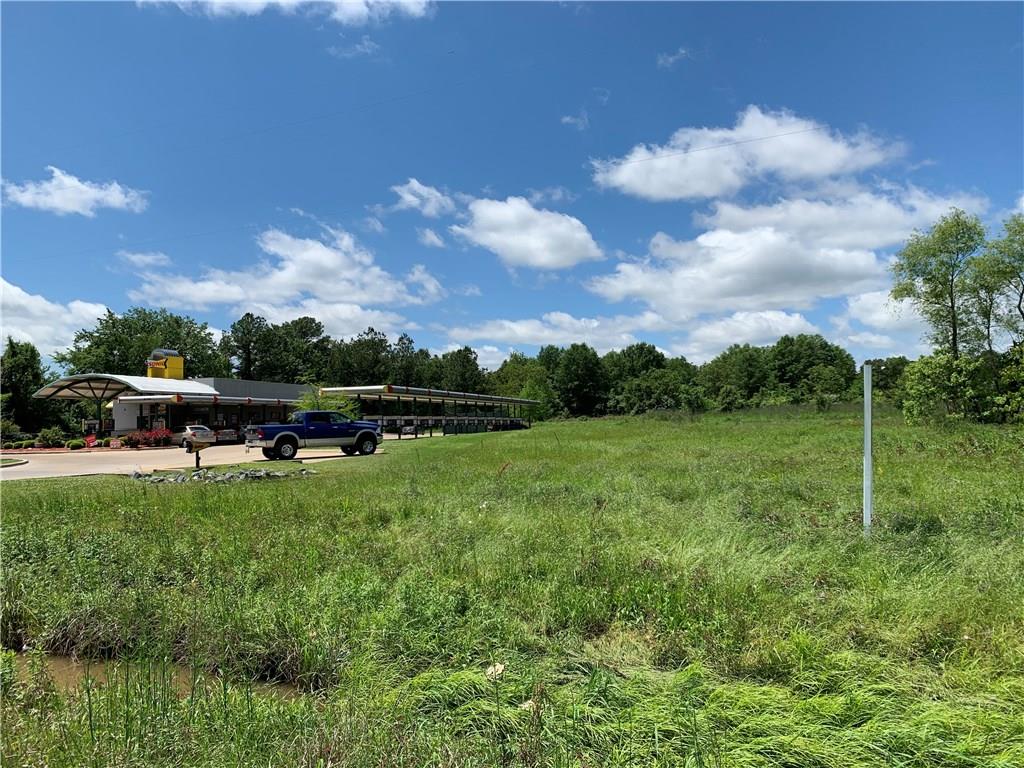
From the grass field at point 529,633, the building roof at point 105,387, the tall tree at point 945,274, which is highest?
the tall tree at point 945,274

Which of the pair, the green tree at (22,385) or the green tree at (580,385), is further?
the green tree at (580,385)

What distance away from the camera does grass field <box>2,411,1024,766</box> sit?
7.89ft

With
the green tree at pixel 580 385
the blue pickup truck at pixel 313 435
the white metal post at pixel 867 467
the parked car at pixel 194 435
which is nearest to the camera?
the white metal post at pixel 867 467

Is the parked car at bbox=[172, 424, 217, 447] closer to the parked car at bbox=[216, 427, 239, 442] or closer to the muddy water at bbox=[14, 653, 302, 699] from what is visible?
the parked car at bbox=[216, 427, 239, 442]

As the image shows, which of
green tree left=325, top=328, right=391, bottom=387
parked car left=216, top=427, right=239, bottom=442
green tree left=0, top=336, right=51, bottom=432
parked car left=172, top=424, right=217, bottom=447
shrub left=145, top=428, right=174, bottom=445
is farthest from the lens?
green tree left=325, top=328, right=391, bottom=387

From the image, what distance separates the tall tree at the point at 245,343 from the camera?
275 feet

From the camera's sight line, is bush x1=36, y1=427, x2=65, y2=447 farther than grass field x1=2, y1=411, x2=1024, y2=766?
Yes

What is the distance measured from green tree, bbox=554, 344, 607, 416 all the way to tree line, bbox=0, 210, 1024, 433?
0.22m

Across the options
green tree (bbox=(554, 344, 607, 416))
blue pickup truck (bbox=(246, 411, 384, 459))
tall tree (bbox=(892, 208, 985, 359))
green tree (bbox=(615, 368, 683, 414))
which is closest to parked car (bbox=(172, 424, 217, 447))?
blue pickup truck (bbox=(246, 411, 384, 459))

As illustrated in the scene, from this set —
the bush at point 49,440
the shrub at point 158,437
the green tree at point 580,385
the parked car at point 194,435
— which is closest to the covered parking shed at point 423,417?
the parked car at point 194,435

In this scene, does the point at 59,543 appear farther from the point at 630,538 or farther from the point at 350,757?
the point at 630,538

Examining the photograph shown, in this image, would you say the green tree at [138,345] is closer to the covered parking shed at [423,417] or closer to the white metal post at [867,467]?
the covered parking shed at [423,417]

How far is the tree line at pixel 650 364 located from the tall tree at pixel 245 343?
17 centimetres

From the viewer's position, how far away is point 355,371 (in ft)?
266
